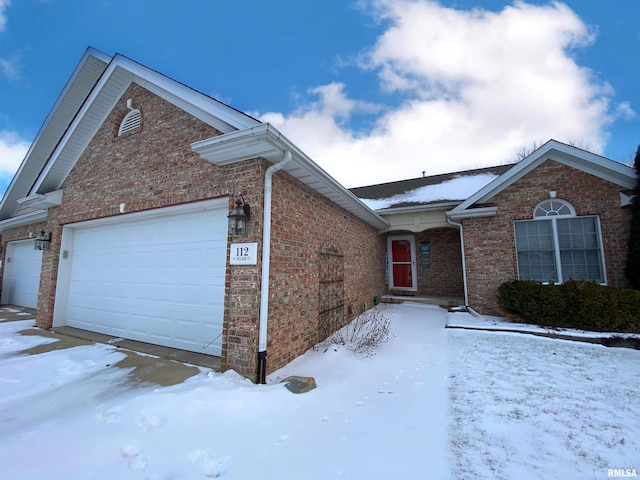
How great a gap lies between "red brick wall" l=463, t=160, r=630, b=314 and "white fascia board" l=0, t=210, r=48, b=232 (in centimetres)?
1329

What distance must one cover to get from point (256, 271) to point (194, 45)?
792 cm

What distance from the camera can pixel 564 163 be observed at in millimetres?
7000

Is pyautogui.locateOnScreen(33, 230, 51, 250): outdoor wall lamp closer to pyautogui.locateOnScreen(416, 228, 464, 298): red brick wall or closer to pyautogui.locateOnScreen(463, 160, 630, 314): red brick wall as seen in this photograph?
pyautogui.locateOnScreen(463, 160, 630, 314): red brick wall

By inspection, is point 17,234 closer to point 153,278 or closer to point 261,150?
point 153,278

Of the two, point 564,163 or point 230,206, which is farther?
point 564,163

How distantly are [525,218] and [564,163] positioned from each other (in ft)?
5.29

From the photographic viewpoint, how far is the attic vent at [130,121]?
19.1 ft

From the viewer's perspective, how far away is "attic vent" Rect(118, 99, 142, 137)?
5.84 m

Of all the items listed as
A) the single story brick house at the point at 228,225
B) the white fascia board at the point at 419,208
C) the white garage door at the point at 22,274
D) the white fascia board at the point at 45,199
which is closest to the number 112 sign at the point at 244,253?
the single story brick house at the point at 228,225

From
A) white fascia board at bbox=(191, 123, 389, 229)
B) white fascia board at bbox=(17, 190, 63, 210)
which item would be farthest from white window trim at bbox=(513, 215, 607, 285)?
white fascia board at bbox=(17, 190, 63, 210)

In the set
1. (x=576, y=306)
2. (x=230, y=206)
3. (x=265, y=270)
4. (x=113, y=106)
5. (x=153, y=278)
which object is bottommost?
(x=576, y=306)

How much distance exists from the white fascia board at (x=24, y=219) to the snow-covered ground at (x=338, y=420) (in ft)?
22.1

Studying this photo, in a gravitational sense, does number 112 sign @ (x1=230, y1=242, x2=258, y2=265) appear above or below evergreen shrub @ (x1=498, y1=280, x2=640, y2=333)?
above

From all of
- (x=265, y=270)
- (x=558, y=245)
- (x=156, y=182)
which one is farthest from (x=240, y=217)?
(x=558, y=245)
